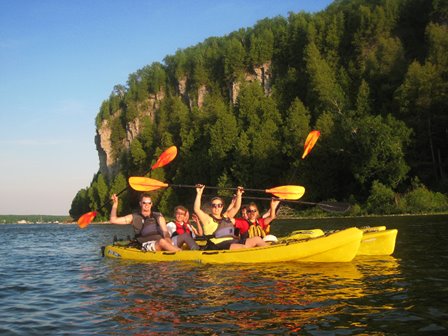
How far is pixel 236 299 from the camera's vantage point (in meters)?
6.20

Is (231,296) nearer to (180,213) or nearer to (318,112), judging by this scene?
(180,213)

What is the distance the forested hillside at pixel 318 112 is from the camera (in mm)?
32906

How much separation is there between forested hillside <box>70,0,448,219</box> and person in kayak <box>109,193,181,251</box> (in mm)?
21470

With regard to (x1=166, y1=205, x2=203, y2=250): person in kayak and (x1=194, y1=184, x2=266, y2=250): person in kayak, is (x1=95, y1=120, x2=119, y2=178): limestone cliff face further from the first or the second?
(x1=194, y1=184, x2=266, y2=250): person in kayak

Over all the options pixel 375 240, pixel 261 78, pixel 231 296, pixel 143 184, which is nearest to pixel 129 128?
pixel 261 78

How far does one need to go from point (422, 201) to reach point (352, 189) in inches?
341

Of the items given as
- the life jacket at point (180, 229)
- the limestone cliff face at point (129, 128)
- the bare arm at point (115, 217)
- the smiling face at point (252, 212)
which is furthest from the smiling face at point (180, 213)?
the limestone cliff face at point (129, 128)

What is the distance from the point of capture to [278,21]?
69875 mm

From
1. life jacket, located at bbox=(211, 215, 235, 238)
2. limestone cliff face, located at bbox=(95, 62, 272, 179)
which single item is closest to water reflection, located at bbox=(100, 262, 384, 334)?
life jacket, located at bbox=(211, 215, 235, 238)

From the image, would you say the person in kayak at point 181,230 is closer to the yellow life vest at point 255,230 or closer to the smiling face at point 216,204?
the smiling face at point 216,204

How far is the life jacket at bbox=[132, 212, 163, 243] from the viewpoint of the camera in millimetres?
10508

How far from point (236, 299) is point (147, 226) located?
15.8 feet

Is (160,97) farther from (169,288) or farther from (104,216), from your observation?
(169,288)

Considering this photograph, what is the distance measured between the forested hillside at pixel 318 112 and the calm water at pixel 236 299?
72.3ft
